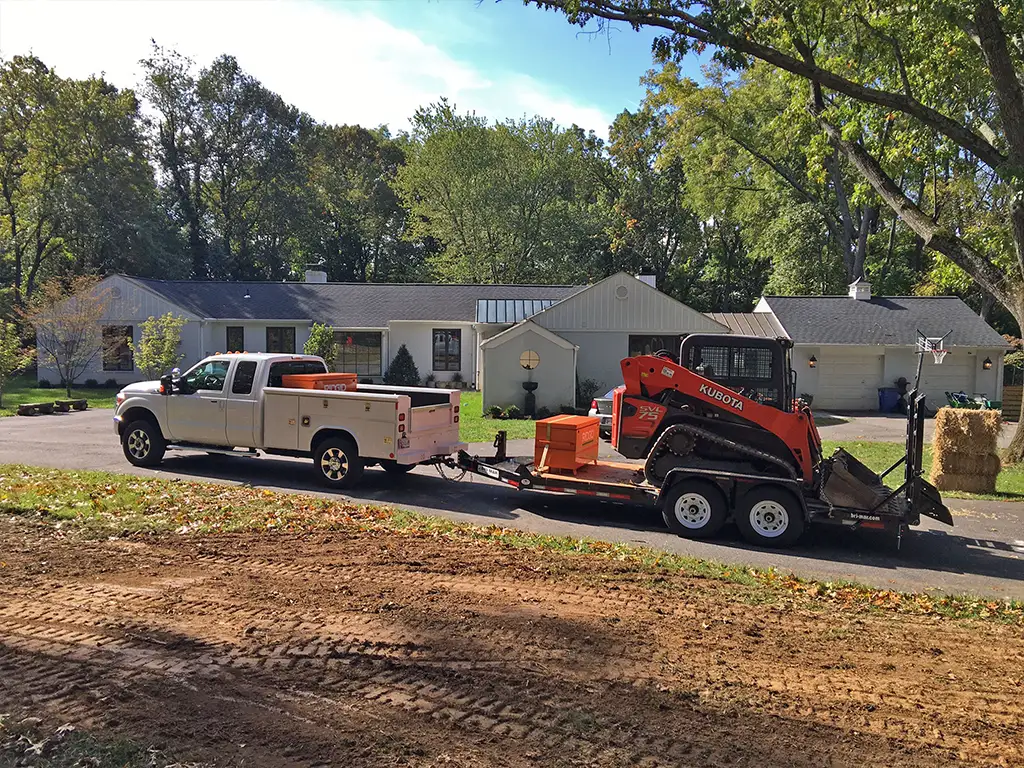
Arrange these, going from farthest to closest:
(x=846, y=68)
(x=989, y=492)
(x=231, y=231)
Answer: (x=231, y=231) → (x=846, y=68) → (x=989, y=492)

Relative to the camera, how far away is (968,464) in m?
12.5

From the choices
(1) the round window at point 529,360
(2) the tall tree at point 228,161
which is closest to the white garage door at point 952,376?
(1) the round window at point 529,360

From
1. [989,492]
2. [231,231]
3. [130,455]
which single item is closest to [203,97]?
[231,231]

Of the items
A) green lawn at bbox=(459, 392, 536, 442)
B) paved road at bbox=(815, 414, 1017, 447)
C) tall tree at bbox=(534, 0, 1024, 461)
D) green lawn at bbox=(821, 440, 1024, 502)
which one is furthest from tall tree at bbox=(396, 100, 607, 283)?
green lawn at bbox=(821, 440, 1024, 502)

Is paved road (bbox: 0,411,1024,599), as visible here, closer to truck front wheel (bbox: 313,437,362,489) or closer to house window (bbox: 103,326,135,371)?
truck front wheel (bbox: 313,437,362,489)

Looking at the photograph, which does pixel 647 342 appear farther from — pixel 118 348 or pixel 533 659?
pixel 118 348

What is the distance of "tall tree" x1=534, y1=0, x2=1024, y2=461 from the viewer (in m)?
11.6

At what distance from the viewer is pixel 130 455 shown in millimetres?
12961

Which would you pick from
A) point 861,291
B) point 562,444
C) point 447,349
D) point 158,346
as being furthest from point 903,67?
point 158,346

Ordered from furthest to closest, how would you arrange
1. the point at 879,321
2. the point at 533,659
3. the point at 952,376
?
the point at 879,321 → the point at 952,376 → the point at 533,659

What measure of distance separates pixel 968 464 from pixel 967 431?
24.4 inches

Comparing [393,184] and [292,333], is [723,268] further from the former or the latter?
[292,333]

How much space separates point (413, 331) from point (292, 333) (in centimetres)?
535

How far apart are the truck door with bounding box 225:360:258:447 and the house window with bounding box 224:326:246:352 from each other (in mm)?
20111
